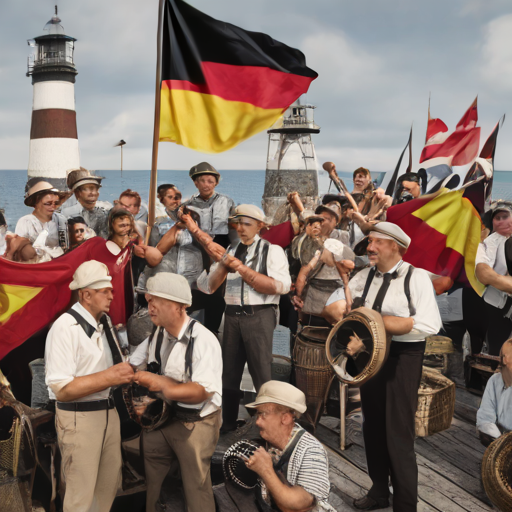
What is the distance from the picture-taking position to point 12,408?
4.56 m

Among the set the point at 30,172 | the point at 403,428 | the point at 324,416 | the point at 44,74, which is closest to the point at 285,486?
the point at 403,428

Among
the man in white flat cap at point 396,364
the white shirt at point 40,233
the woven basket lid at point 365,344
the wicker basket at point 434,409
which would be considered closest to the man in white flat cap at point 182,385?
the woven basket lid at point 365,344

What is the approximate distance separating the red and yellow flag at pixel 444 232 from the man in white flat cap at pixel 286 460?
3.18m

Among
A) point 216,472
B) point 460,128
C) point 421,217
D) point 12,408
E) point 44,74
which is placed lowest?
point 216,472

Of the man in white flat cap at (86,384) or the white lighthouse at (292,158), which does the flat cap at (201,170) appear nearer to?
the man in white flat cap at (86,384)

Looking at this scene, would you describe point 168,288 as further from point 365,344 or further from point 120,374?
point 365,344

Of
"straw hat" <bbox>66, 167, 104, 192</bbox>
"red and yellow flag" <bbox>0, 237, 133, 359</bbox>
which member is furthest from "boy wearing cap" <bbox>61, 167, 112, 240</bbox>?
"red and yellow flag" <bbox>0, 237, 133, 359</bbox>

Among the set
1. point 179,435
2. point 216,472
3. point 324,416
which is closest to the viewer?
point 179,435

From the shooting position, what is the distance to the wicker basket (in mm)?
5746

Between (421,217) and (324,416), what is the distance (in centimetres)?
250

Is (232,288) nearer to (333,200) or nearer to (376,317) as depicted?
(376,317)

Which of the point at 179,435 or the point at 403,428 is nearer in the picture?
the point at 179,435

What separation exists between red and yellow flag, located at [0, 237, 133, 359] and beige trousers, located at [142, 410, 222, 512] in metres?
1.49

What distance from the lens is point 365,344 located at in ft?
14.4
